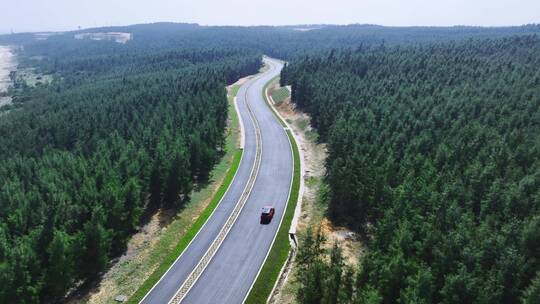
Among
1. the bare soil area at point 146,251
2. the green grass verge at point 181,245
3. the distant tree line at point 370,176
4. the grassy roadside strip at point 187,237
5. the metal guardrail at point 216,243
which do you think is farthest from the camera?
the bare soil area at point 146,251

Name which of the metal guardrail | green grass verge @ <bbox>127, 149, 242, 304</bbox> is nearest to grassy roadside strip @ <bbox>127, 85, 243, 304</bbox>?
green grass verge @ <bbox>127, 149, 242, 304</bbox>

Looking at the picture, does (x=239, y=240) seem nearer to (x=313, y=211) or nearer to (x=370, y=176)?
(x=313, y=211)

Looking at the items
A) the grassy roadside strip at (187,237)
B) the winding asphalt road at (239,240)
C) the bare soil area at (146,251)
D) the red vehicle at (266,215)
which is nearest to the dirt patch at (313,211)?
the winding asphalt road at (239,240)

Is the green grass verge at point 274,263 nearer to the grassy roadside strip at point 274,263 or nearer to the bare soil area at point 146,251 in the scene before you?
the grassy roadside strip at point 274,263

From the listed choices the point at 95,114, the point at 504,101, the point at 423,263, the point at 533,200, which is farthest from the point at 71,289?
the point at 504,101

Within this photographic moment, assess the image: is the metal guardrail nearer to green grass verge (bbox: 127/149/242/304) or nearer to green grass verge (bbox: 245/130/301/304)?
green grass verge (bbox: 127/149/242/304)
